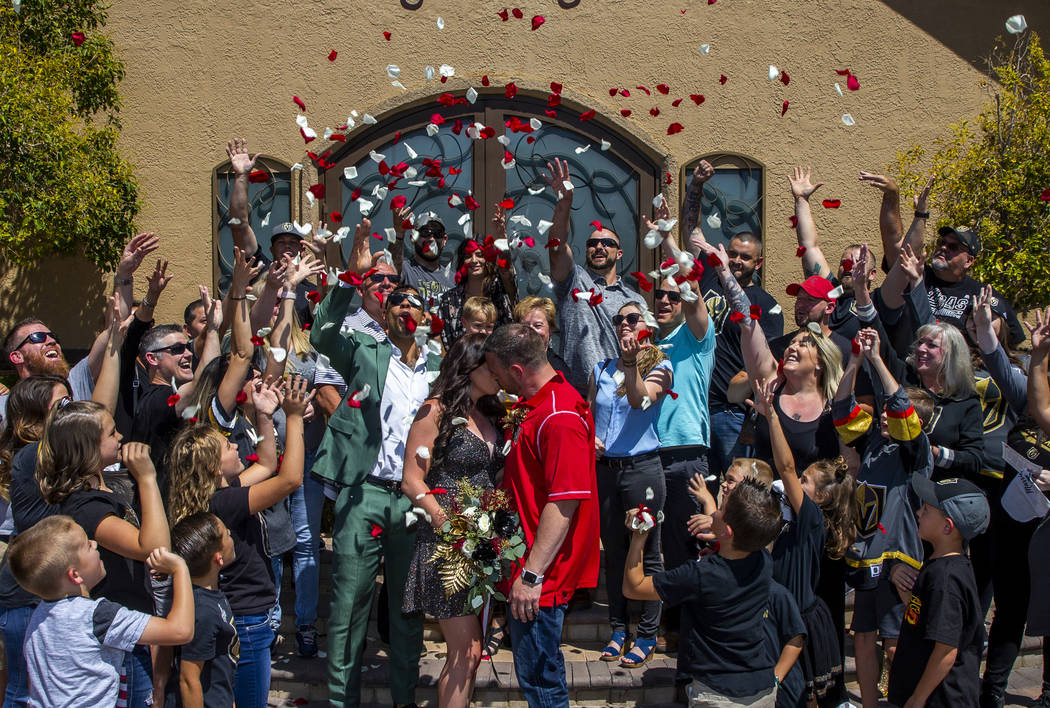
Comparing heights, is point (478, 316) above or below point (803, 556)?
above

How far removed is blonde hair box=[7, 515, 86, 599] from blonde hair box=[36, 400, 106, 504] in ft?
1.07

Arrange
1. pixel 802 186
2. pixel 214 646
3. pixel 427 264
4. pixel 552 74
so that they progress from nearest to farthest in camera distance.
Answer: pixel 214 646
pixel 802 186
pixel 427 264
pixel 552 74

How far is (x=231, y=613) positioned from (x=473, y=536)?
3.28 feet

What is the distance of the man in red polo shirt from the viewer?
3.76 meters

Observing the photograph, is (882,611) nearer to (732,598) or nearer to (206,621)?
(732,598)

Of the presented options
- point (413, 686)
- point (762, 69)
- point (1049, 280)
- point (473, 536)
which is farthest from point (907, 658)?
point (762, 69)

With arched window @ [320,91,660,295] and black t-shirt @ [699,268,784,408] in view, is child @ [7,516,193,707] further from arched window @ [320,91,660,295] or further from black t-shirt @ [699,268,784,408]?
arched window @ [320,91,660,295]

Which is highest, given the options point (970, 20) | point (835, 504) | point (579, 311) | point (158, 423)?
point (970, 20)

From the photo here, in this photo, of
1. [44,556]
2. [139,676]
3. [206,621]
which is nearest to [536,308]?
[206,621]

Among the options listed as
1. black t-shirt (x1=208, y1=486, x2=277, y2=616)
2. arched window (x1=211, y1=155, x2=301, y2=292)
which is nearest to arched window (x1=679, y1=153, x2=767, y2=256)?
arched window (x1=211, y1=155, x2=301, y2=292)

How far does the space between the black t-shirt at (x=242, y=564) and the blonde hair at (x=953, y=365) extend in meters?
3.39

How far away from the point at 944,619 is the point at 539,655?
1.58m

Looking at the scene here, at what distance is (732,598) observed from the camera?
370cm

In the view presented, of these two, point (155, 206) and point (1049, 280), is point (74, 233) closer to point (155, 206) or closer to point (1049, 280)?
point (155, 206)
